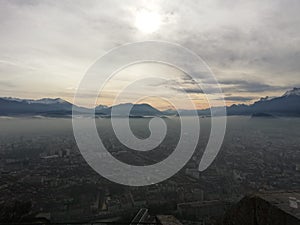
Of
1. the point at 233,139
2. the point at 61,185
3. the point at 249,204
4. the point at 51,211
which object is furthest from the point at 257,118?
the point at 249,204

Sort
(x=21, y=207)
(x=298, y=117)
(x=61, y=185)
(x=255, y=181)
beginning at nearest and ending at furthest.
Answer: (x=21, y=207) → (x=61, y=185) → (x=255, y=181) → (x=298, y=117)


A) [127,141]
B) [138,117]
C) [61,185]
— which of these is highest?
[138,117]

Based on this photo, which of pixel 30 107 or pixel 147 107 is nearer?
pixel 147 107

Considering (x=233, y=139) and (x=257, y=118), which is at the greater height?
(x=257, y=118)

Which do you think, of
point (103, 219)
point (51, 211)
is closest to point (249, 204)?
point (103, 219)

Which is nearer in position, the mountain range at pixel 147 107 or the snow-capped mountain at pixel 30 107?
the mountain range at pixel 147 107

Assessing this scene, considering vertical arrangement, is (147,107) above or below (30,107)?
above

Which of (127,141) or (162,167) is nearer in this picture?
(162,167)

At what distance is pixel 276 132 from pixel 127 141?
45.2 ft

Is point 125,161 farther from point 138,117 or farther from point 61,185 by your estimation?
point 138,117

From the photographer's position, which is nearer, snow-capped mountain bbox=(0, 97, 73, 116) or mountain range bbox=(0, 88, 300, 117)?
mountain range bbox=(0, 88, 300, 117)

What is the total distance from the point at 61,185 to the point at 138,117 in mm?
11729

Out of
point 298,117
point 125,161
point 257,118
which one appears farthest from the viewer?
point 257,118

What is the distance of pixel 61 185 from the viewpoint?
12.1 meters
